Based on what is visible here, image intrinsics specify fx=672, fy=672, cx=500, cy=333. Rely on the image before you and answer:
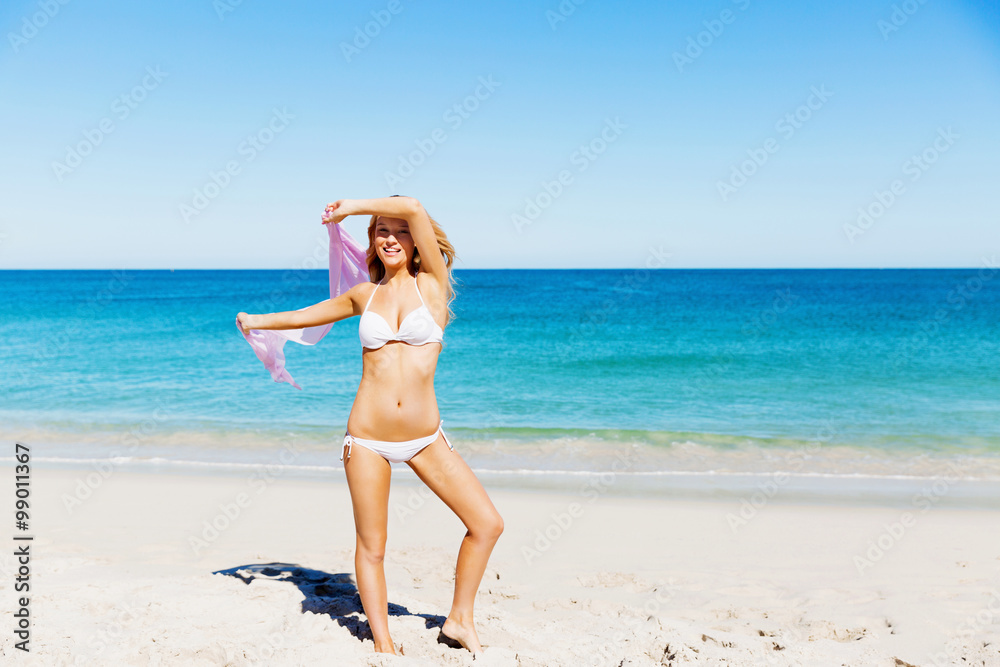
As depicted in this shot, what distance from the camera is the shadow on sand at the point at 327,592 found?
13.1 feet

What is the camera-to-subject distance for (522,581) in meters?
5.24

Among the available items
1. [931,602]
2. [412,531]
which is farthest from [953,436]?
[412,531]

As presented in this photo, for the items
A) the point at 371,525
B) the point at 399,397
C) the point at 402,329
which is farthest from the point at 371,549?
the point at 402,329

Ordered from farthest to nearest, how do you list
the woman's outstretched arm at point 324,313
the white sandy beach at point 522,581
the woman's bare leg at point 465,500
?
A: 1. the white sandy beach at point 522,581
2. the woman's outstretched arm at point 324,313
3. the woman's bare leg at point 465,500

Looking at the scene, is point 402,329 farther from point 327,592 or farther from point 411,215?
point 327,592

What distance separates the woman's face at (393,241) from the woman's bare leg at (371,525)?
955 millimetres

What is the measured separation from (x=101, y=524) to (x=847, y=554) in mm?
7007

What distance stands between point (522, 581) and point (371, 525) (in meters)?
2.27

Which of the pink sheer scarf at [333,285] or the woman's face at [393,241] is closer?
the woman's face at [393,241]

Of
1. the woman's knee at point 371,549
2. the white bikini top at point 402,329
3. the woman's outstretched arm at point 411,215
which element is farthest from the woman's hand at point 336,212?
the woman's knee at point 371,549

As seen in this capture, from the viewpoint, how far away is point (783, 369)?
18.7 m

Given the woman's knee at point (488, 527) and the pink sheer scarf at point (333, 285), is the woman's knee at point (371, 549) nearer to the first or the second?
the woman's knee at point (488, 527)

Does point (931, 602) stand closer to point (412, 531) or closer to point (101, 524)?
point (412, 531)

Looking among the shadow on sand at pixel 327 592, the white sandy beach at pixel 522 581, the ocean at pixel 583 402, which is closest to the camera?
the white sandy beach at pixel 522 581
